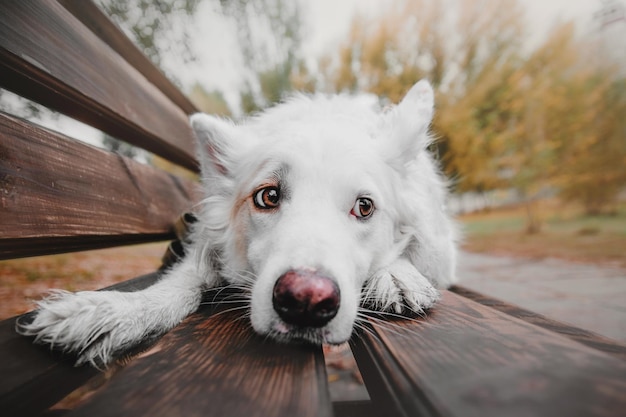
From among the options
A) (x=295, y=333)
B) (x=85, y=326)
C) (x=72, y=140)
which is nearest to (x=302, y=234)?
(x=295, y=333)

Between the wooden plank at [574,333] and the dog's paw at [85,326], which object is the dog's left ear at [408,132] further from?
the dog's paw at [85,326]

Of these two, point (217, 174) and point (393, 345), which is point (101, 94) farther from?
point (393, 345)

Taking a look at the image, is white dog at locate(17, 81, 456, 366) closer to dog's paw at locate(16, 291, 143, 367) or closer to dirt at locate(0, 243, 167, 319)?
dog's paw at locate(16, 291, 143, 367)

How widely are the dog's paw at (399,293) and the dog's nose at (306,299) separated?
1.40ft

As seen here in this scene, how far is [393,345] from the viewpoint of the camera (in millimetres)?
1015

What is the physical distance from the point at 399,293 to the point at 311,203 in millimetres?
614

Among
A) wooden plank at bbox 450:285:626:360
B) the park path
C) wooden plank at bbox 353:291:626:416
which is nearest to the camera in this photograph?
wooden plank at bbox 353:291:626:416

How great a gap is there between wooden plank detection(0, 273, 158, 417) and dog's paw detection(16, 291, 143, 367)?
0.09 feet

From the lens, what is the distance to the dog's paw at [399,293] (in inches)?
57.5

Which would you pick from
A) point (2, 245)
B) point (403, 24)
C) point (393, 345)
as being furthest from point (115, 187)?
point (403, 24)

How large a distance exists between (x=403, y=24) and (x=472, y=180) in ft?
30.4

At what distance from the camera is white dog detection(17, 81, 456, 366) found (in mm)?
1184

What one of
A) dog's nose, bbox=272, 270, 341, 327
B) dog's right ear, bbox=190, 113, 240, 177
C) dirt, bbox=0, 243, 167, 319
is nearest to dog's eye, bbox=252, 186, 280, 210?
dog's right ear, bbox=190, 113, 240, 177

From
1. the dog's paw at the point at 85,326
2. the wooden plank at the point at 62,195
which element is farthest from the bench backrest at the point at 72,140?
the dog's paw at the point at 85,326
